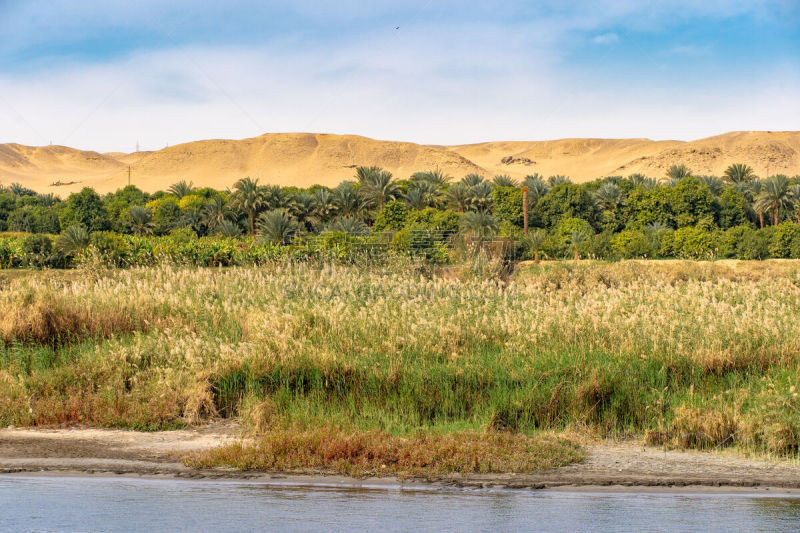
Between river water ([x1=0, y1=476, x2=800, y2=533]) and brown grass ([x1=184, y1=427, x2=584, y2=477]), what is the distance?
37cm

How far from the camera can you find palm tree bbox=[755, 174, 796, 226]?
136 feet

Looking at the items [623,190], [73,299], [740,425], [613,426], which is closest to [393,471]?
[613,426]

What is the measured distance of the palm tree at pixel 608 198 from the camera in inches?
1693

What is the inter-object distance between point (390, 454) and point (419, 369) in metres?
2.33

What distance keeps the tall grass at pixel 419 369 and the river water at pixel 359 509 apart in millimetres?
1445

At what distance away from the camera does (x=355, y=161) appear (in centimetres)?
12294

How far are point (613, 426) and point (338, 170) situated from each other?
11155 centimetres

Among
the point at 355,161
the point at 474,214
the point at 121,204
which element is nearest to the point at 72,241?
the point at 474,214

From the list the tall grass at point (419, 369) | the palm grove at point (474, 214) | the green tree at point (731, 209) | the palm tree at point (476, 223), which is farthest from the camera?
the green tree at point (731, 209)

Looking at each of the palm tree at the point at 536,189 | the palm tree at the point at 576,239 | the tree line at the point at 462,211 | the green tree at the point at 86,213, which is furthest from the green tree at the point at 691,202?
the green tree at the point at 86,213

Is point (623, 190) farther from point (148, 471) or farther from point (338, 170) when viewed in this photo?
point (338, 170)

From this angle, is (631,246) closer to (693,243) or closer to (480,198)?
(693,243)

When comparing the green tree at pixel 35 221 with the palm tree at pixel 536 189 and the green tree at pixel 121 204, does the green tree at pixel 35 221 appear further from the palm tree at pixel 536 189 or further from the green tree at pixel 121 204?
the palm tree at pixel 536 189

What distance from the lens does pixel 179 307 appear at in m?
12.8
